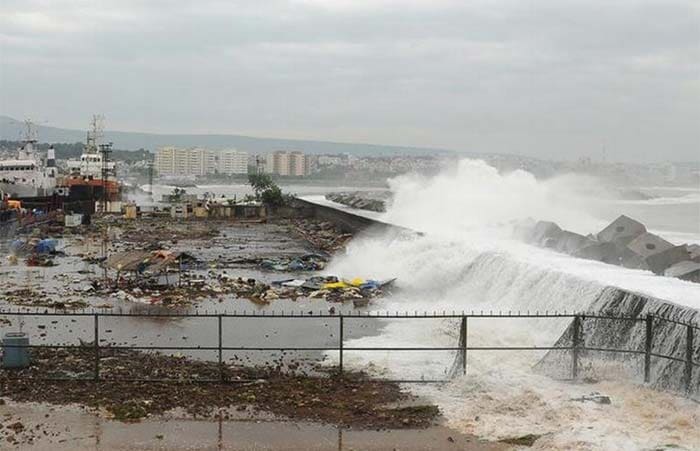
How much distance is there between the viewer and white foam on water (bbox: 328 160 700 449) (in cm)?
989

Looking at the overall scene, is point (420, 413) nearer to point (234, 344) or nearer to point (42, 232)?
point (234, 344)

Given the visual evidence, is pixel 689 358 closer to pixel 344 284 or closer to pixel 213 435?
pixel 213 435

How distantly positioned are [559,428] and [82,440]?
6018 mm

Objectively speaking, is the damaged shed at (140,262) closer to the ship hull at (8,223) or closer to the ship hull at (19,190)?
the ship hull at (8,223)

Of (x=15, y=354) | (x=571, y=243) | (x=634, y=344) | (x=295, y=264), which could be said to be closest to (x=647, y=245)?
(x=571, y=243)

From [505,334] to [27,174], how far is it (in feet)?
227

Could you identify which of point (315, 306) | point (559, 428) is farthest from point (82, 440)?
point (315, 306)

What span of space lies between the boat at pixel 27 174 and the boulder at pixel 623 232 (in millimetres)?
54644

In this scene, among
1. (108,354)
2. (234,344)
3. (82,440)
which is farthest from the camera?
(234,344)

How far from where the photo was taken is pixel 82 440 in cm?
942

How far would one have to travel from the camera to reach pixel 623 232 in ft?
79.9

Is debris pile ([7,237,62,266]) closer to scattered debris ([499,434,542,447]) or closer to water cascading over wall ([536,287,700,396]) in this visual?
water cascading over wall ([536,287,700,396])

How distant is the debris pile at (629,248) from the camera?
1864 centimetres

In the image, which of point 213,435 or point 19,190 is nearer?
point 213,435
